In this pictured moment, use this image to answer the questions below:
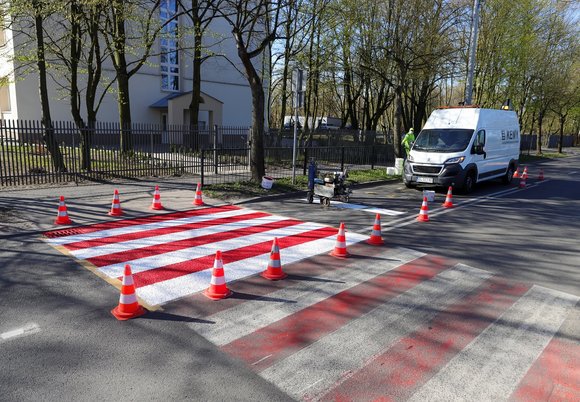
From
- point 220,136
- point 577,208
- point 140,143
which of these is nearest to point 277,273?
point 577,208

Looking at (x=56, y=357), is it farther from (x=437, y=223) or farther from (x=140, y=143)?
(x=140, y=143)

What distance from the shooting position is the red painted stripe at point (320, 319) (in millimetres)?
3854

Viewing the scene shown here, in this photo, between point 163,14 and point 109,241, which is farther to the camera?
point 163,14

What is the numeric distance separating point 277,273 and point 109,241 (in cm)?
352

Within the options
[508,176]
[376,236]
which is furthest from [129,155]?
[508,176]

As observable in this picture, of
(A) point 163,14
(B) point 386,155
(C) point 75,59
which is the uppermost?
(A) point 163,14

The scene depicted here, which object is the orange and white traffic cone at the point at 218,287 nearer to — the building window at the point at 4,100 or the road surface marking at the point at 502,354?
the road surface marking at the point at 502,354

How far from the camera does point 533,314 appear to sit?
15.9ft

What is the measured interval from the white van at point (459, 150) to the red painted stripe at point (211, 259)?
→ 6593 mm

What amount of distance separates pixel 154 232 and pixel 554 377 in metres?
6.80

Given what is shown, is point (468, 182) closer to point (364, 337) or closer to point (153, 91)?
point (364, 337)

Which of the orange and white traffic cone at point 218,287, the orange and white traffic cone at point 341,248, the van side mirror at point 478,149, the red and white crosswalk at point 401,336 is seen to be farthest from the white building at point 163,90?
the red and white crosswalk at point 401,336

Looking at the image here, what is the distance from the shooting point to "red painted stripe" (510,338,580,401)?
3303 millimetres

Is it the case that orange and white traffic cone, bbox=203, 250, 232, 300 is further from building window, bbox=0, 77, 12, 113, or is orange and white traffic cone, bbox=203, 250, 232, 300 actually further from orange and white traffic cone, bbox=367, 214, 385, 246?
building window, bbox=0, 77, 12, 113
